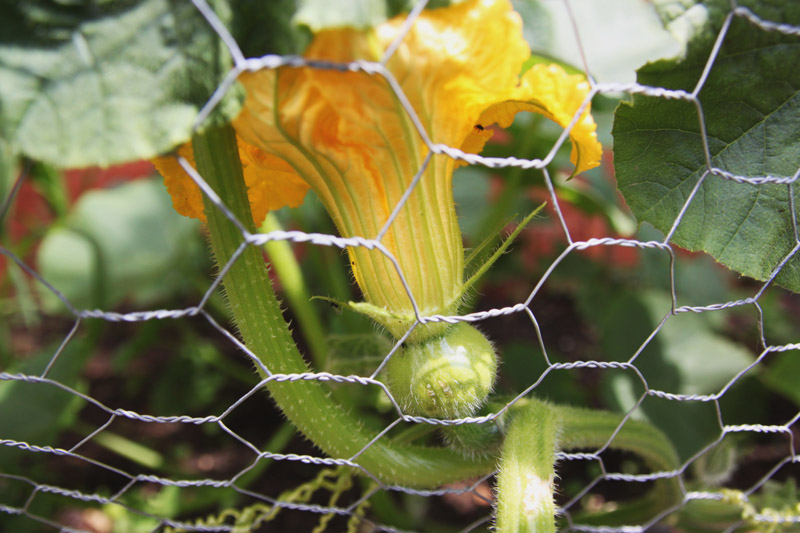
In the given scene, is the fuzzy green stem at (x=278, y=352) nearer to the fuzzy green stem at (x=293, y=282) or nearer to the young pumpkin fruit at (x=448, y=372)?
the young pumpkin fruit at (x=448, y=372)

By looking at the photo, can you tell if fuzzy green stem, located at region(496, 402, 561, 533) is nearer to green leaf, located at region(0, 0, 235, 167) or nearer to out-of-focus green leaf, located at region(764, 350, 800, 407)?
green leaf, located at region(0, 0, 235, 167)

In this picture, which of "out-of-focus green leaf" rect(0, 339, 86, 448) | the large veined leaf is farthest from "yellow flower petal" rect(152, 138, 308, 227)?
"out-of-focus green leaf" rect(0, 339, 86, 448)

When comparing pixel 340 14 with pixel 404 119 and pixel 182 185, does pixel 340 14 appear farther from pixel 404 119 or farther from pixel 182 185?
pixel 182 185

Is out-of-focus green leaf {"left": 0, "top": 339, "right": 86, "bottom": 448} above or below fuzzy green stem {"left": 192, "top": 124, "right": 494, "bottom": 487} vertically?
below

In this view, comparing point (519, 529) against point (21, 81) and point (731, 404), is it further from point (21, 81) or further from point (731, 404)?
point (731, 404)

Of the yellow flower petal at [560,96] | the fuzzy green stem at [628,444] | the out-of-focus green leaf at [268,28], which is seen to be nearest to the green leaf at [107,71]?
the out-of-focus green leaf at [268,28]

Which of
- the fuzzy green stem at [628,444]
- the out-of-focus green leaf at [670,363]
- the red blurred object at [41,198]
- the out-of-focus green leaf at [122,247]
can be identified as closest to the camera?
the fuzzy green stem at [628,444]
